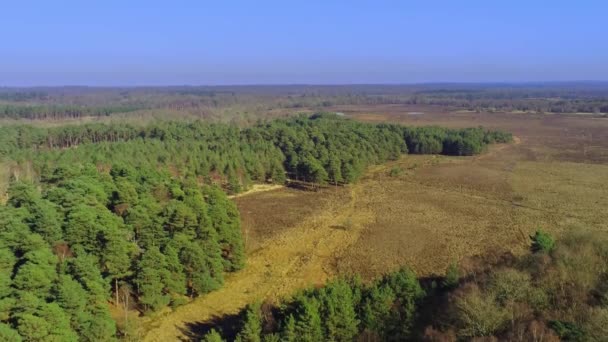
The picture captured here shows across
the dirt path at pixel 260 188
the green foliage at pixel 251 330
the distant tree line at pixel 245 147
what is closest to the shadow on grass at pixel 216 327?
the green foliage at pixel 251 330

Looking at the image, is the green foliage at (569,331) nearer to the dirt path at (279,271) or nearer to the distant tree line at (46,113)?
the dirt path at (279,271)

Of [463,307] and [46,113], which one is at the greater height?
[46,113]

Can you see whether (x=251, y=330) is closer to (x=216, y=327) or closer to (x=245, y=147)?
(x=216, y=327)

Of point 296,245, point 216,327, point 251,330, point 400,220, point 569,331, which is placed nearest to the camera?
point 569,331

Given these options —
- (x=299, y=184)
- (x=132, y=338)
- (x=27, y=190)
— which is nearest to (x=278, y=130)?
(x=299, y=184)

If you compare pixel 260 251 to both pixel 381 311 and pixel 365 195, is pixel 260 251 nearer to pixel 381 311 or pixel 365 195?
pixel 381 311

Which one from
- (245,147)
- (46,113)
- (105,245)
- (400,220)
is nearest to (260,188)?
(245,147)
